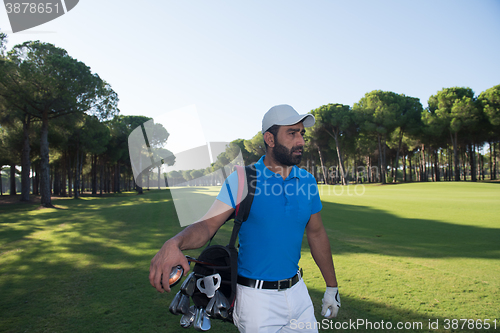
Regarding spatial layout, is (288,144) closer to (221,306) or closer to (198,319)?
(221,306)

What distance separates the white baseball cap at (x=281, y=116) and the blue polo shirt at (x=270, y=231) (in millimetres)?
452

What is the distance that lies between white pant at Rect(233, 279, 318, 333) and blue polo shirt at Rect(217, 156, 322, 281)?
0.11m

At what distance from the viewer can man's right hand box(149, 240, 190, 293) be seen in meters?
1.43

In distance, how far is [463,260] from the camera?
599 centimetres

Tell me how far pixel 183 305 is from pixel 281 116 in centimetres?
151

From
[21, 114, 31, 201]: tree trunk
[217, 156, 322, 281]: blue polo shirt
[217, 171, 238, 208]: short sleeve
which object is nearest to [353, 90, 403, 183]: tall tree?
[21, 114, 31, 201]: tree trunk

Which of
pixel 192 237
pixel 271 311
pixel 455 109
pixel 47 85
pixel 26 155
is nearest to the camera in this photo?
pixel 192 237

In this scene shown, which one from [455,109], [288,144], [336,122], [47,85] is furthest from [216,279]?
[336,122]

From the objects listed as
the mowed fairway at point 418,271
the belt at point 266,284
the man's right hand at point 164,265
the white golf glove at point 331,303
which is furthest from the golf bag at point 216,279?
the mowed fairway at point 418,271

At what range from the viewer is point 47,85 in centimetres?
2109

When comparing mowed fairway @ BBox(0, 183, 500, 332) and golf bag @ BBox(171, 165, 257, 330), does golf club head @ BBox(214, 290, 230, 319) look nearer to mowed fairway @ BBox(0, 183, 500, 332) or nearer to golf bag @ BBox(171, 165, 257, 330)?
golf bag @ BBox(171, 165, 257, 330)

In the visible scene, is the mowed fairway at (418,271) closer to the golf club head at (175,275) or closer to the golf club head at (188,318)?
the golf club head at (188,318)

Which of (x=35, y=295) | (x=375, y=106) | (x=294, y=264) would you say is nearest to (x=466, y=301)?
(x=294, y=264)

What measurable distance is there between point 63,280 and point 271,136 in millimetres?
4933
